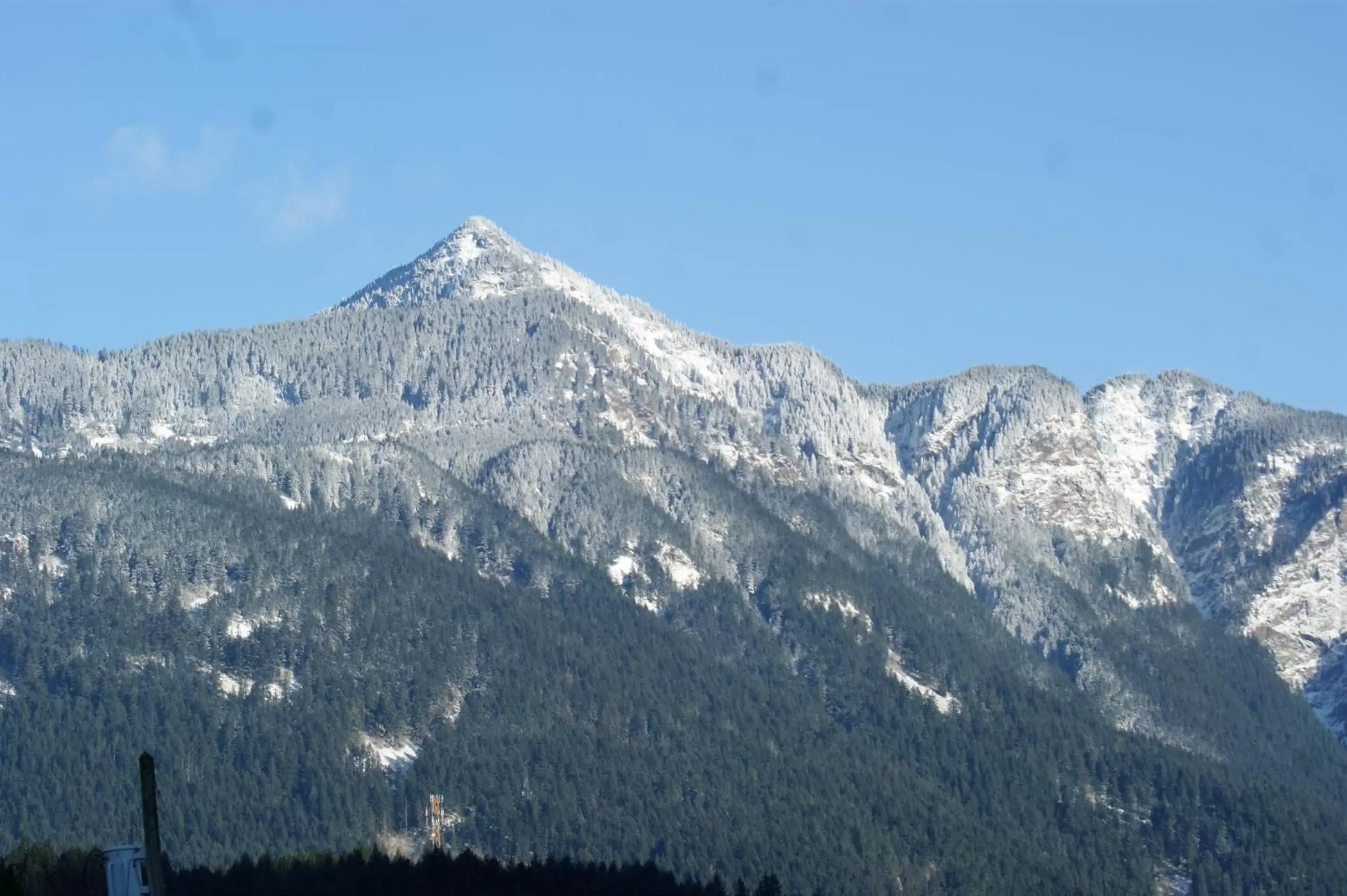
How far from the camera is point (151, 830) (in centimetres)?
6662

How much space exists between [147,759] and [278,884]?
10976cm

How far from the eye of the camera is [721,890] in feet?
653

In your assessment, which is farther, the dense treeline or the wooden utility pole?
the dense treeline

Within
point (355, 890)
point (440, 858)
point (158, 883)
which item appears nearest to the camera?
point (158, 883)

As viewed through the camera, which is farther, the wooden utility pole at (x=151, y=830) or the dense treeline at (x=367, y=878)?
the dense treeline at (x=367, y=878)

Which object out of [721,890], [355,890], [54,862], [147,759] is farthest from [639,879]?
[147,759]

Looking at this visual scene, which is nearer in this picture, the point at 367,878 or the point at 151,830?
the point at 151,830

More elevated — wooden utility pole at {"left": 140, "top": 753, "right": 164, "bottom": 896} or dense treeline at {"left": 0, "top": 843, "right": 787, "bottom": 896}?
dense treeline at {"left": 0, "top": 843, "right": 787, "bottom": 896}

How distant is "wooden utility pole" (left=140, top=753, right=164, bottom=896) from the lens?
2630 inches

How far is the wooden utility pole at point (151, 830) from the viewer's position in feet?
219

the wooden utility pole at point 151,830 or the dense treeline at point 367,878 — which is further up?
the dense treeline at point 367,878

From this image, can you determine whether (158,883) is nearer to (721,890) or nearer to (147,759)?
(147,759)

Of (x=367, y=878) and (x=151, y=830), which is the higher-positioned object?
(x=367, y=878)

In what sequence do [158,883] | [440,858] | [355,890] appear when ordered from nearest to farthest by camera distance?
[158,883] < [355,890] < [440,858]
